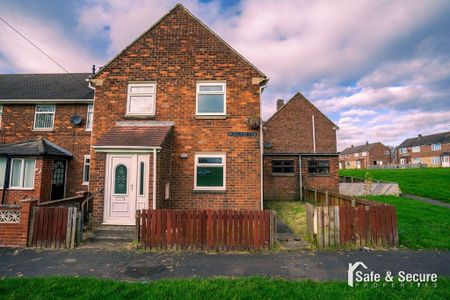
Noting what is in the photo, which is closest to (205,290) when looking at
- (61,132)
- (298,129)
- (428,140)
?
(61,132)

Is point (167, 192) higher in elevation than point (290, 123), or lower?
lower

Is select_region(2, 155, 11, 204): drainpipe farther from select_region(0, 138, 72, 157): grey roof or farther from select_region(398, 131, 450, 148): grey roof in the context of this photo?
select_region(398, 131, 450, 148): grey roof

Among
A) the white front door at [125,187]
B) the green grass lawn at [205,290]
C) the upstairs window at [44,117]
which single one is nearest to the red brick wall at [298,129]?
the white front door at [125,187]

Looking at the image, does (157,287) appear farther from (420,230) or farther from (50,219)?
(420,230)

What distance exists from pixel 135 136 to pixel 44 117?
887 cm

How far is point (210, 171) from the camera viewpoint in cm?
973

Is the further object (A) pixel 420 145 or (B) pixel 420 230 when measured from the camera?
(A) pixel 420 145

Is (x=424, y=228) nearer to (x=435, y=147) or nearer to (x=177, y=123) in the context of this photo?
(x=177, y=123)

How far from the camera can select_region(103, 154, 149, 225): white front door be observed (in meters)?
8.29

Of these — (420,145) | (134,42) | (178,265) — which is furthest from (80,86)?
(420,145)

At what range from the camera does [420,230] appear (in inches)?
327

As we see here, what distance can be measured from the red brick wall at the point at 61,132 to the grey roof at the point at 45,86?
71 centimetres

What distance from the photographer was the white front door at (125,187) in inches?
326

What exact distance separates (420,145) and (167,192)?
3521 inches
